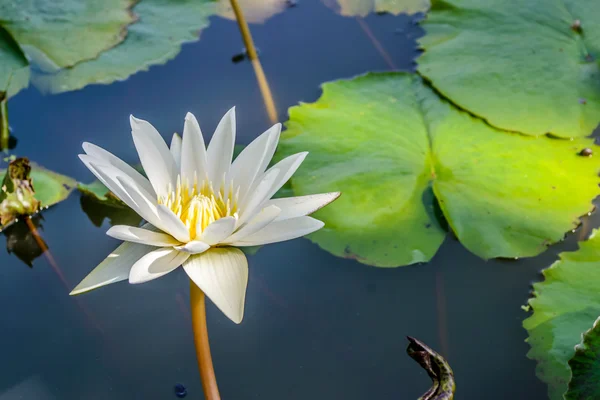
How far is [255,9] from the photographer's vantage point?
375 centimetres

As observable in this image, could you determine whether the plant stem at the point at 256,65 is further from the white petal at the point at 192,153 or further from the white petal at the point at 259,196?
the white petal at the point at 259,196

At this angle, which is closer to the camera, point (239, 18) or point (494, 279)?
point (494, 279)

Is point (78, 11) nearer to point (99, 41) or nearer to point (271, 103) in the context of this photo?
point (99, 41)

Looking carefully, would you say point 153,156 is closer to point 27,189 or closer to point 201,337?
point 201,337

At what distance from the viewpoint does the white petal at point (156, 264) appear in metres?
1.51

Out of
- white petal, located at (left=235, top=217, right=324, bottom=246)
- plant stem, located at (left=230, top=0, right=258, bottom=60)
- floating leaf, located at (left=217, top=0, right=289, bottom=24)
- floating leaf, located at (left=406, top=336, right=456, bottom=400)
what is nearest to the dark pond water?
floating leaf, located at (left=406, top=336, right=456, bottom=400)

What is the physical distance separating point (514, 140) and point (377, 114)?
672 mm

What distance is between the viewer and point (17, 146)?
9.77 ft

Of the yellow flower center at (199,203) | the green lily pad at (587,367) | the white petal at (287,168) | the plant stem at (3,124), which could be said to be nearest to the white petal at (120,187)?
the yellow flower center at (199,203)

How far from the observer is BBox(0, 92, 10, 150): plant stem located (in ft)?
9.83

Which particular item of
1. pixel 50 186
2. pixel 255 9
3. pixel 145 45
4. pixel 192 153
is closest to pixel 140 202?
pixel 192 153

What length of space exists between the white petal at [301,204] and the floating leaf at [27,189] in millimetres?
1347

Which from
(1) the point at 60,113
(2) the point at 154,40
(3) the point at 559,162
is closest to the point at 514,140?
(3) the point at 559,162

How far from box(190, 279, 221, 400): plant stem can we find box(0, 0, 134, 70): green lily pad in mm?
2190
